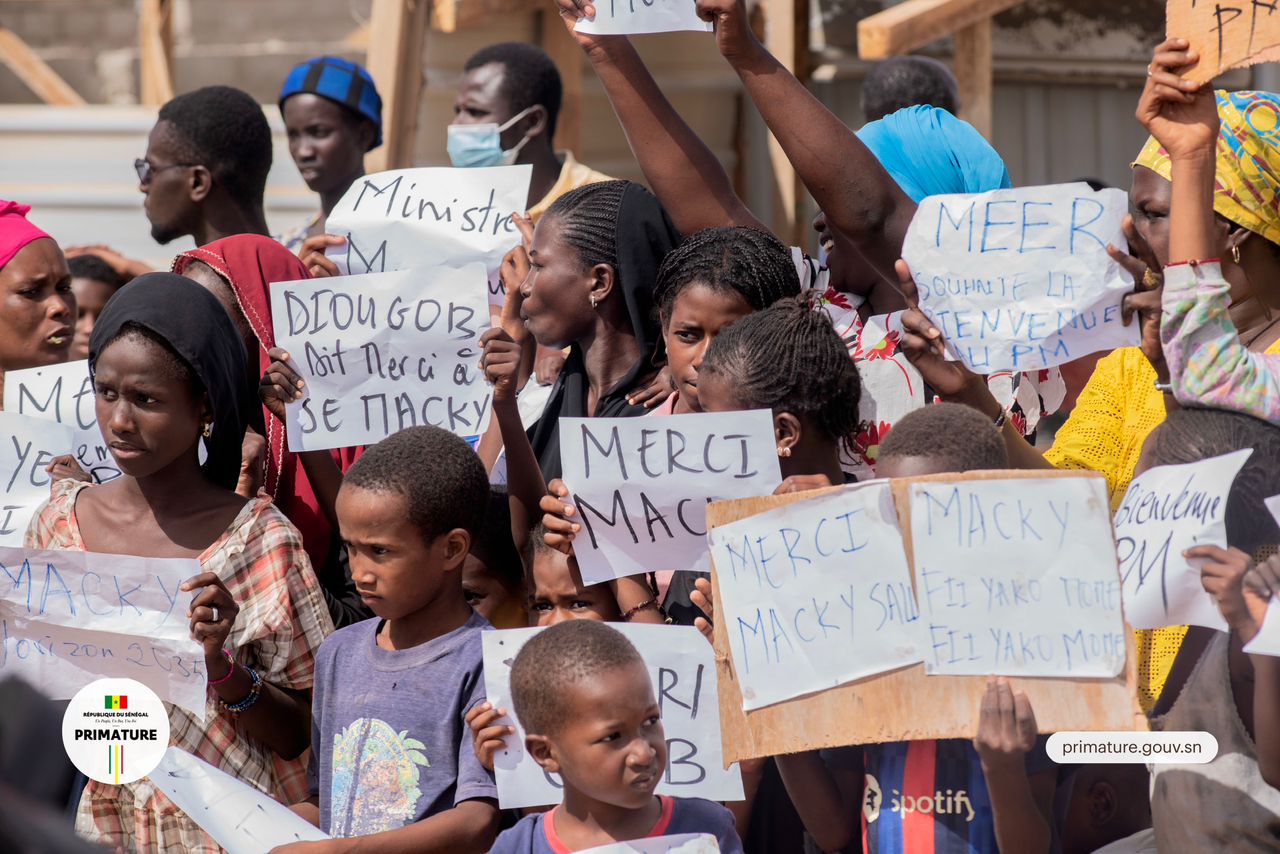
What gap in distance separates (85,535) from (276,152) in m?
5.00

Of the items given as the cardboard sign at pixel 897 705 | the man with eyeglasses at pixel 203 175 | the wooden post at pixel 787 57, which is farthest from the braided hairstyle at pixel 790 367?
the wooden post at pixel 787 57

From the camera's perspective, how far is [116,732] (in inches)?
137

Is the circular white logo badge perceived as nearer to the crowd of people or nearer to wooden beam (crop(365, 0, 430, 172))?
the crowd of people

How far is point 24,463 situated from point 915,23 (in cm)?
405

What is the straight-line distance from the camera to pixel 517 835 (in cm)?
307

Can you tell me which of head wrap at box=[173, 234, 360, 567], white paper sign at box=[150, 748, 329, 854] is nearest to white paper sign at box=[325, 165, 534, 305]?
head wrap at box=[173, 234, 360, 567]

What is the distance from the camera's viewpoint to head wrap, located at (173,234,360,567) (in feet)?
14.1

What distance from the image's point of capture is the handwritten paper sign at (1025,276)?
135 inches

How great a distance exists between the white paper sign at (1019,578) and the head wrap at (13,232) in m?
2.97

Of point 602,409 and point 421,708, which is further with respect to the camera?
point 602,409

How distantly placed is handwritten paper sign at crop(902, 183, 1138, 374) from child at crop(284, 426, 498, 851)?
42.8 inches

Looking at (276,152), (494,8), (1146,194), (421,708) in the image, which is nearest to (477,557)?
(421,708)

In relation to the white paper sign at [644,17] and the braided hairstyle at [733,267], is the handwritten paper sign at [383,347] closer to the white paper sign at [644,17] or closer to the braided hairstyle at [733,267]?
the braided hairstyle at [733,267]

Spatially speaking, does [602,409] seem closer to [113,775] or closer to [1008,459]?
[1008,459]
